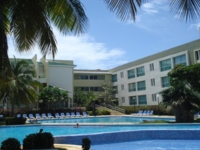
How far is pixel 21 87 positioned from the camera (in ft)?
75.9

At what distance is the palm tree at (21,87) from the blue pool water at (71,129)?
2.87 meters

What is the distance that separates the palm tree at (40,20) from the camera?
604 cm

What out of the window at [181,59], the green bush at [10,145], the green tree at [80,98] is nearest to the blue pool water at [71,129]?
the green bush at [10,145]

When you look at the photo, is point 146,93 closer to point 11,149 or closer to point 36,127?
point 36,127

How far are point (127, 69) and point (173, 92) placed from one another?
23.4 m

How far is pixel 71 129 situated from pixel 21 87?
7.64 metres

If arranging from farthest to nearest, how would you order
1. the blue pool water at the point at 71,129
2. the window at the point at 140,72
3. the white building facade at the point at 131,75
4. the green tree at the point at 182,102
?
1. the window at the point at 140,72
2. the white building facade at the point at 131,75
3. the green tree at the point at 182,102
4. the blue pool water at the point at 71,129

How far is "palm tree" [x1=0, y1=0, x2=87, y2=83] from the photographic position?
6043mm

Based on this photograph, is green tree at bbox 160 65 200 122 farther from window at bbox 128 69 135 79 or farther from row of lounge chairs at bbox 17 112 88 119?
window at bbox 128 69 135 79

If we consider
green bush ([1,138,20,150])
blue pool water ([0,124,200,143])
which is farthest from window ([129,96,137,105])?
green bush ([1,138,20,150])

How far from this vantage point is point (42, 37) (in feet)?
22.7

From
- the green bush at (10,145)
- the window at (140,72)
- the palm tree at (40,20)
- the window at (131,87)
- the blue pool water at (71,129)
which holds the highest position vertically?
the window at (140,72)

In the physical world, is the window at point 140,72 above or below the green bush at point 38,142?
above

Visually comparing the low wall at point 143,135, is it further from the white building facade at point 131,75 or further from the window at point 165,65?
the window at point 165,65
